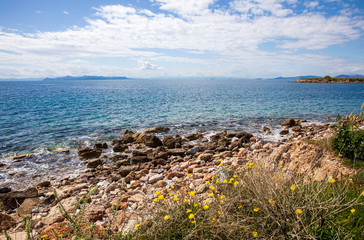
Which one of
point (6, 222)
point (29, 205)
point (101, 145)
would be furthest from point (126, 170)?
point (101, 145)

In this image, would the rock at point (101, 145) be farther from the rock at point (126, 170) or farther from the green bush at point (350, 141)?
the green bush at point (350, 141)

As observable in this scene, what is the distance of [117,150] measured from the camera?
619 inches

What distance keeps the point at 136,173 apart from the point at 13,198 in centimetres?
535

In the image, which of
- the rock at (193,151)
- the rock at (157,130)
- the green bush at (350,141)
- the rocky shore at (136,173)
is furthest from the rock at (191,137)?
the green bush at (350,141)

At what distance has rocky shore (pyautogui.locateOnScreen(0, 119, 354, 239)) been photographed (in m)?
6.22

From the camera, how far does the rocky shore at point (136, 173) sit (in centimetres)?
622

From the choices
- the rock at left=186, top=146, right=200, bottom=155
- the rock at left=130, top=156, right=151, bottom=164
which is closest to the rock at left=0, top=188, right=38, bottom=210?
the rock at left=130, top=156, right=151, bottom=164

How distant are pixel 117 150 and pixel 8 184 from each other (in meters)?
6.64

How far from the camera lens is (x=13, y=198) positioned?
860cm

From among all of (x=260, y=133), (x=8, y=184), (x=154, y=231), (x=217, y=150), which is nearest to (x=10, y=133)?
(x=8, y=184)

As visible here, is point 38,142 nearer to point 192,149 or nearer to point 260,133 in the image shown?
point 192,149

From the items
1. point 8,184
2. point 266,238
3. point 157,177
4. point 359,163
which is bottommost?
point 8,184

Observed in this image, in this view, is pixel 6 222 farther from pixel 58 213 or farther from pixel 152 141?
pixel 152 141

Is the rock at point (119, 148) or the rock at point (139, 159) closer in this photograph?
the rock at point (139, 159)
